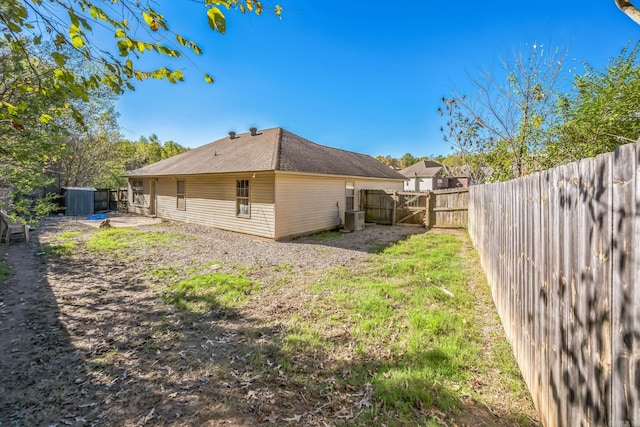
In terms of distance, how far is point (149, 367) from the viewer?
3377 mm

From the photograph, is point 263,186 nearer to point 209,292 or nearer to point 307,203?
point 307,203

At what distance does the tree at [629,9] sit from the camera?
2.97 metres

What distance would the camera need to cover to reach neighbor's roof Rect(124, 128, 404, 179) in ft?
37.9

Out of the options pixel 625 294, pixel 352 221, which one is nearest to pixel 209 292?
pixel 625 294

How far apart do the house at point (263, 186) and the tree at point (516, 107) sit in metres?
5.99

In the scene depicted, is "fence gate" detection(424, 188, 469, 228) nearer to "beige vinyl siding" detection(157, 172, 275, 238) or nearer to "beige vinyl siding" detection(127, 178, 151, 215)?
"beige vinyl siding" detection(157, 172, 275, 238)

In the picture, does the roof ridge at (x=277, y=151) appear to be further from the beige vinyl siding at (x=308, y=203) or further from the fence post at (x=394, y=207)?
the fence post at (x=394, y=207)

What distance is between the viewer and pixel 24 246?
9.42 meters

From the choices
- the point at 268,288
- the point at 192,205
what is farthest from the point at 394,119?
the point at 268,288

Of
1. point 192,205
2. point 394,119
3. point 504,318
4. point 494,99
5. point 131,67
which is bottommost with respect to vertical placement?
point 504,318

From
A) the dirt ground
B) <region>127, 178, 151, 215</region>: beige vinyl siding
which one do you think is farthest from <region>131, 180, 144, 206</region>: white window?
the dirt ground

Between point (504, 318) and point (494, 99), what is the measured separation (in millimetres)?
8612

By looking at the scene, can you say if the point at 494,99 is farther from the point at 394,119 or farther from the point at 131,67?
the point at 394,119

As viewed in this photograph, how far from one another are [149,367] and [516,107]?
447 inches
